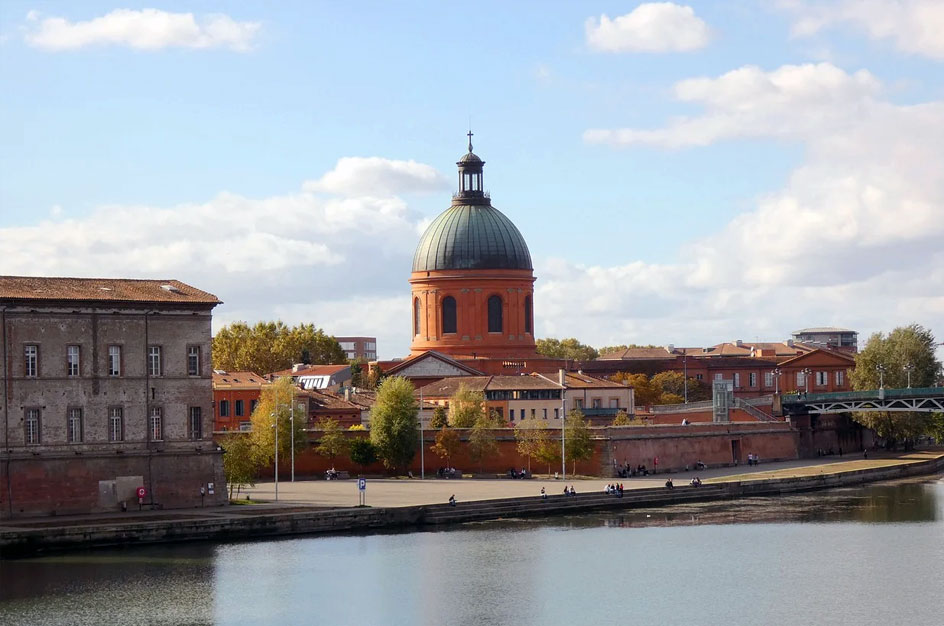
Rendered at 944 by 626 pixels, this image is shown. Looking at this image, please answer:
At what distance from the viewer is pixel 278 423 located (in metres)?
90.2

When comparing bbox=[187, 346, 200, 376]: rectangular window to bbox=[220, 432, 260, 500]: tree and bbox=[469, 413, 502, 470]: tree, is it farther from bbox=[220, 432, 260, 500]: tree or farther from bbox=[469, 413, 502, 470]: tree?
bbox=[469, 413, 502, 470]: tree

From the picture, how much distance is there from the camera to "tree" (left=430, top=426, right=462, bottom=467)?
318ft

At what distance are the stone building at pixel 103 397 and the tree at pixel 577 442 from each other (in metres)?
26.6

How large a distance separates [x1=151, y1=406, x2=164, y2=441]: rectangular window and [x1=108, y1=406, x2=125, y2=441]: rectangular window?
143 centimetres

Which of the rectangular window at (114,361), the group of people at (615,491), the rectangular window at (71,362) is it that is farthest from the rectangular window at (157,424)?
the group of people at (615,491)

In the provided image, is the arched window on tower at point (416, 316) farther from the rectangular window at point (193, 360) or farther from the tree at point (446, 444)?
the rectangular window at point (193, 360)

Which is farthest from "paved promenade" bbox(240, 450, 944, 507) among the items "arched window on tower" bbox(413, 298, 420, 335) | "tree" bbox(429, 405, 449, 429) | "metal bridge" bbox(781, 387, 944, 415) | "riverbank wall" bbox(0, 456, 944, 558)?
"arched window on tower" bbox(413, 298, 420, 335)

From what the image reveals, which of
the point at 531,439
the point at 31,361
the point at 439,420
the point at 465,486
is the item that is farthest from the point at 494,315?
the point at 31,361

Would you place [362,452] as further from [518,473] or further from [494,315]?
[494,315]

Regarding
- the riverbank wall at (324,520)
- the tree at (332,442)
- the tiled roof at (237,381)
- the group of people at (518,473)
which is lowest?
the riverbank wall at (324,520)

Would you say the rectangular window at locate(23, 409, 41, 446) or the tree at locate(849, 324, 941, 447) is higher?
the tree at locate(849, 324, 941, 447)

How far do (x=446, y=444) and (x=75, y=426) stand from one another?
30.4 meters

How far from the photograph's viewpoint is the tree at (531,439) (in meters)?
96.2

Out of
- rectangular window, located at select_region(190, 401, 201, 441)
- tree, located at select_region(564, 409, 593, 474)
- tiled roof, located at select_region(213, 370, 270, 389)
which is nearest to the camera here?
rectangular window, located at select_region(190, 401, 201, 441)
